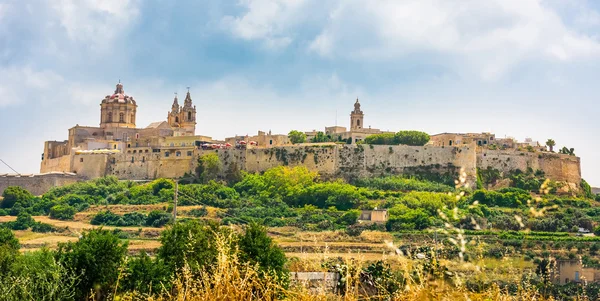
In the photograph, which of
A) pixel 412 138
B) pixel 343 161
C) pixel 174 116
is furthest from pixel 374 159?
pixel 174 116

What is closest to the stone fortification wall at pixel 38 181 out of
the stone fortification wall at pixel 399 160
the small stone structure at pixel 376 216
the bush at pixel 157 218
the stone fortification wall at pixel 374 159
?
the stone fortification wall at pixel 374 159

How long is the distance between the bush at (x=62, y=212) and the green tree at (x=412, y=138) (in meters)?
22.4

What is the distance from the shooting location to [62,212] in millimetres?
47188

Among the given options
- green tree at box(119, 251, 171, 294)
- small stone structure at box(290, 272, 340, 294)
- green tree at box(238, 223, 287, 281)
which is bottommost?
green tree at box(119, 251, 171, 294)

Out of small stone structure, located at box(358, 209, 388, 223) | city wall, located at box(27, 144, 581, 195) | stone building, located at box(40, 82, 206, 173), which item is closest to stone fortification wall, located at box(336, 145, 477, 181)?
city wall, located at box(27, 144, 581, 195)

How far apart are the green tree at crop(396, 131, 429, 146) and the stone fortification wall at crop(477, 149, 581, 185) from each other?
398 cm

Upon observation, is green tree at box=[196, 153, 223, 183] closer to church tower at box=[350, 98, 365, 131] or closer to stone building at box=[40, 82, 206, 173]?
stone building at box=[40, 82, 206, 173]

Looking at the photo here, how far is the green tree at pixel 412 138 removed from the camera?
57.7 meters

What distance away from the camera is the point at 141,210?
156 feet

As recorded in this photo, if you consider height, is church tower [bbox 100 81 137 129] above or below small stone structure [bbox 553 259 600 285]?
above

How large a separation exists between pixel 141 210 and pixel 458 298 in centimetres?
4280

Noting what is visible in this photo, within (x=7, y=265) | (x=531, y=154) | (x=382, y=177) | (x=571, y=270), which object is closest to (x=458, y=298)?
(x=7, y=265)

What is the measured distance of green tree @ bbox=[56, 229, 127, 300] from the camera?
16453mm

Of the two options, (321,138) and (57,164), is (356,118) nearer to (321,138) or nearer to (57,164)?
(321,138)
